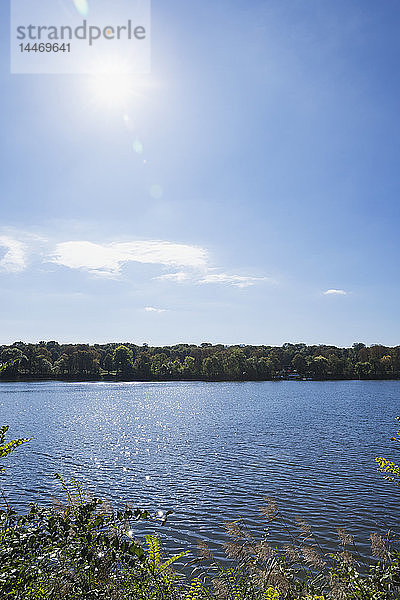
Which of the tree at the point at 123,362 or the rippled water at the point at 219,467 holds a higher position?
the tree at the point at 123,362

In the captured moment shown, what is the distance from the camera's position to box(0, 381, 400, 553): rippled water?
64.7 ft

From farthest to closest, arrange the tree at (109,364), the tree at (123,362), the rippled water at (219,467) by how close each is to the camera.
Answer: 1. the tree at (109,364)
2. the tree at (123,362)
3. the rippled water at (219,467)

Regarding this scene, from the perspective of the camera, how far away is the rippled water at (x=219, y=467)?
1972 cm

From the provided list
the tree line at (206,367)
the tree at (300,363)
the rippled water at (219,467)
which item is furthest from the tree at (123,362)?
the rippled water at (219,467)

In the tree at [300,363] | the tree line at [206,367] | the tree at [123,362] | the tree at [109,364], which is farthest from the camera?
the tree at [300,363]

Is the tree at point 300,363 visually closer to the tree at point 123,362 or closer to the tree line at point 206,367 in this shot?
the tree line at point 206,367

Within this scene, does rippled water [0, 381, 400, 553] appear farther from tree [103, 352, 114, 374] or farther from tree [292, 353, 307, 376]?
tree [292, 353, 307, 376]

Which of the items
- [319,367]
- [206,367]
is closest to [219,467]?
[206,367]

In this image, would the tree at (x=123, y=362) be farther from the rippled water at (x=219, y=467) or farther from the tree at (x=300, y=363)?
the rippled water at (x=219, y=467)

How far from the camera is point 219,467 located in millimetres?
28375

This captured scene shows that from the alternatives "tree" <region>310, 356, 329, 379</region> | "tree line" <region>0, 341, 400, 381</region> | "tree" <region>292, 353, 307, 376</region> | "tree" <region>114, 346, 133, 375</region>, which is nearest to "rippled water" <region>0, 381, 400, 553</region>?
"tree line" <region>0, 341, 400, 381</region>

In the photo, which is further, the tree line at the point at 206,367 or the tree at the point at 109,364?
the tree at the point at 109,364

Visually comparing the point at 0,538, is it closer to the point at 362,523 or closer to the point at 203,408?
the point at 362,523

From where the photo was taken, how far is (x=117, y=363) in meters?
176
